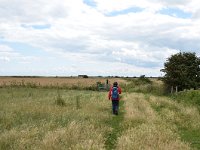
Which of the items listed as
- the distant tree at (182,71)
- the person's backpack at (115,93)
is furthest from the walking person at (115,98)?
the distant tree at (182,71)

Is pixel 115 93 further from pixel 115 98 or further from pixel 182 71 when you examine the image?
pixel 182 71

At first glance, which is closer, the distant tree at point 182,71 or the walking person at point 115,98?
the walking person at point 115,98

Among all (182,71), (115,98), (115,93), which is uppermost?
(182,71)

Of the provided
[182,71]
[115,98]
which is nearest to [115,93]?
[115,98]

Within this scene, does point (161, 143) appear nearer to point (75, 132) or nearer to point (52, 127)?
point (75, 132)

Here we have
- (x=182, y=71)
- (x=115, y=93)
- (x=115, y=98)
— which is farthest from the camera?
(x=182, y=71)

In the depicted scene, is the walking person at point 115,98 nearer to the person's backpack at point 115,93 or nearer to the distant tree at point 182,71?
the person's backpack at point 115,93

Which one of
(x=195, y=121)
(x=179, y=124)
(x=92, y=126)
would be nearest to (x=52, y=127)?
(x=92, y=126)

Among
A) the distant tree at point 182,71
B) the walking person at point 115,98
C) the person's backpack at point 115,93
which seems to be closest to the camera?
the walking person at point 115,98

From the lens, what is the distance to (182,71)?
170ft

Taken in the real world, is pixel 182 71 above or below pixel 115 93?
above

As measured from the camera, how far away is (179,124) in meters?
17.5

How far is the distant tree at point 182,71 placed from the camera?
51.8 metres

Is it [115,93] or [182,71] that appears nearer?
[115,93]
